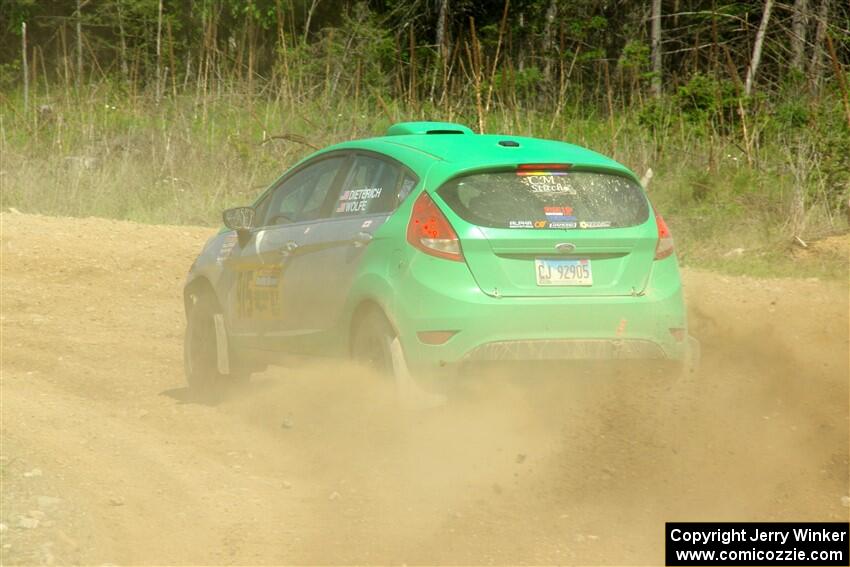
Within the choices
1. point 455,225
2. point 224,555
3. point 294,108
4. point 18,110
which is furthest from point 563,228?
point 18,110

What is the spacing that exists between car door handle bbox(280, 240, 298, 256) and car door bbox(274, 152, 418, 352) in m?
0.08

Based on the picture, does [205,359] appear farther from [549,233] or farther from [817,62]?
[817,62]

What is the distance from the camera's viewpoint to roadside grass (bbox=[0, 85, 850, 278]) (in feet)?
45.1

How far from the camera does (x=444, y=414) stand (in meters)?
6.18

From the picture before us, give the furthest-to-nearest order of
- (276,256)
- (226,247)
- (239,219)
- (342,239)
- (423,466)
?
(226,247) < (239,219) < (276,256) < (342,239) < (423,466)

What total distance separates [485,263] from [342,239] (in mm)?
1035

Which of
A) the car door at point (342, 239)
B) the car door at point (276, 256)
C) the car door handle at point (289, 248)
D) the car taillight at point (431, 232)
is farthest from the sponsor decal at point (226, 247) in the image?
the car taillight at point (431, 232)

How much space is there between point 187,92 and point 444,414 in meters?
12.1

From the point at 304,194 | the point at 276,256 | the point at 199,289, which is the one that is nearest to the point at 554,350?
the point at 276,256

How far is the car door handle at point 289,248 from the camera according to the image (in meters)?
7.31

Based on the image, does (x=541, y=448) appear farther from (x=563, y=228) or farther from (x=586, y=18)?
(x=586, y=18)

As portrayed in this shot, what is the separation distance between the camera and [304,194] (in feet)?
25.1

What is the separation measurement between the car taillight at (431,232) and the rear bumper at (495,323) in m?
0.05

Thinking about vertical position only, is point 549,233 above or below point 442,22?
above
